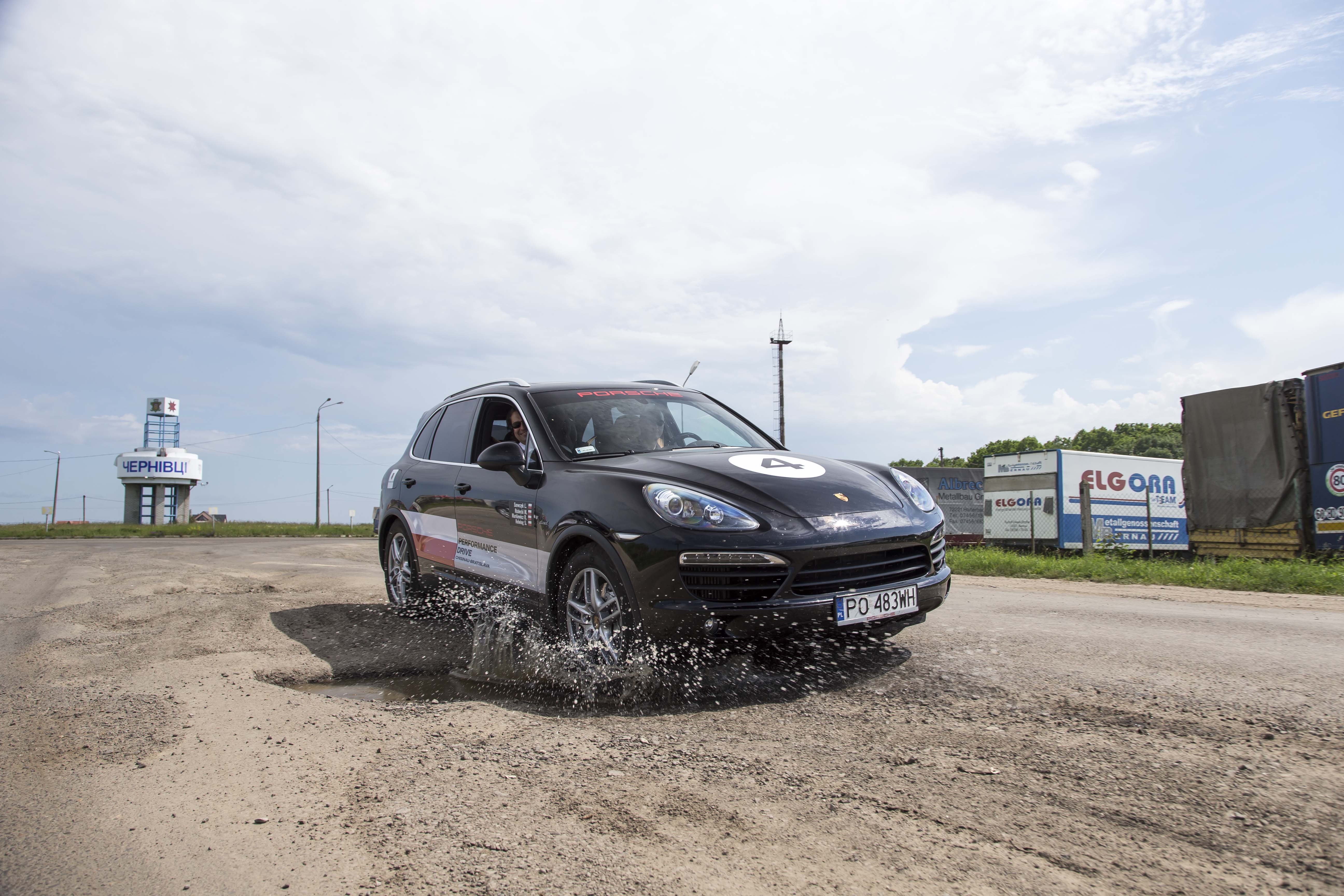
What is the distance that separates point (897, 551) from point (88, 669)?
14.3 ft

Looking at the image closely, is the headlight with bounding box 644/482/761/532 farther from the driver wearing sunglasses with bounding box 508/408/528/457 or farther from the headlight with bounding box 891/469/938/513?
the driver wearing sunglasses with bounding box 508/408/528/457

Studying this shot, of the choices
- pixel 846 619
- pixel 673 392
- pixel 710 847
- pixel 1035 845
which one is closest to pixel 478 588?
pixel 673 392

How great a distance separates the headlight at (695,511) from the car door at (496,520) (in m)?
1.01

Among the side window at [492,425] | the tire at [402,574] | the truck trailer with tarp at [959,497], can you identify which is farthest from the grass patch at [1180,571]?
the truck trailer with tarp at [959,497]

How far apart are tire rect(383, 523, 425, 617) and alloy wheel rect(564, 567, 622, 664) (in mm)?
2570

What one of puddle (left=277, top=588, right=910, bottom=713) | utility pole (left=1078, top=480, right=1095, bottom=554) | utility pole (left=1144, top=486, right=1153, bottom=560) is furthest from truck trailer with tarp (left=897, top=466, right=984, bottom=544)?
puddle (left=277, top=588, right=910, bottom=713)

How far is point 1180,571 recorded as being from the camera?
36.2 ft

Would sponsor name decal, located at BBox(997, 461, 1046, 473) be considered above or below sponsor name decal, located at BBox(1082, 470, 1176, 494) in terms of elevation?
above

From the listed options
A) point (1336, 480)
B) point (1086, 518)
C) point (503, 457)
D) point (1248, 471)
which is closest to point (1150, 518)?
point (1248, 471)

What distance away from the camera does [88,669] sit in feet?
14.9

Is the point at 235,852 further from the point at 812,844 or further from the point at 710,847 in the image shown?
the point at 812,844

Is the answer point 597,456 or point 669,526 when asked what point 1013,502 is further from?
point 669,526

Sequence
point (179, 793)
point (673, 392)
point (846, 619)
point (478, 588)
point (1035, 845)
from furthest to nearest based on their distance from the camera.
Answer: point (673, 392) → point (478, 588) → point (846, 619) → point (179, 793) → point (1035, 845)

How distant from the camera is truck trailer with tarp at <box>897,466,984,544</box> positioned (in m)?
28.4
